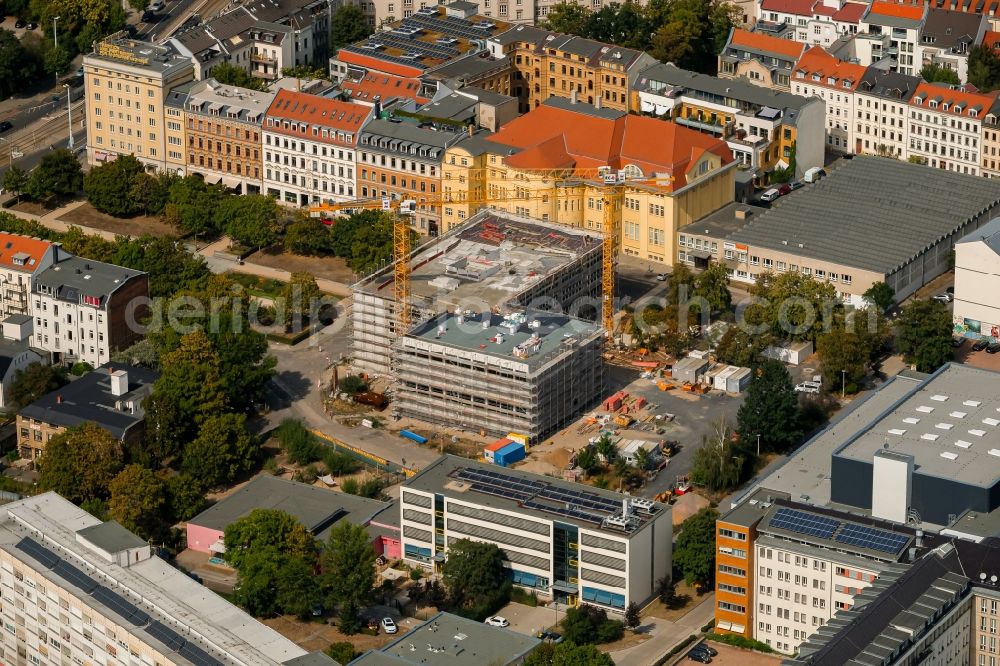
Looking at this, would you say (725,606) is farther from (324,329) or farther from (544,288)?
(324,329)

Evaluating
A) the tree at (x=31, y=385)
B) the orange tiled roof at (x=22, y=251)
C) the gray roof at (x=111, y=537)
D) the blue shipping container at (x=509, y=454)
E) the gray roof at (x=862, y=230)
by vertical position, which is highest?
the orange tiled roof at (x=22, y=251)

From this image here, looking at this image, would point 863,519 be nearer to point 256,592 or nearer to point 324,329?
point 256,592

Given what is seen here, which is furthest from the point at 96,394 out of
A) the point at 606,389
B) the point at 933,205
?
the point at 933,205

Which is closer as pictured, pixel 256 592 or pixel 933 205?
pixel 256 592

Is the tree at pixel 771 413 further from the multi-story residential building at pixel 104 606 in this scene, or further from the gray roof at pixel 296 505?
the multi-story residential building at pixel 104 606

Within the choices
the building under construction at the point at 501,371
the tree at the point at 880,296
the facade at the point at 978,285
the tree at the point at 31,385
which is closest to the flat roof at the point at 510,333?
the building under construction at the point at 501,371

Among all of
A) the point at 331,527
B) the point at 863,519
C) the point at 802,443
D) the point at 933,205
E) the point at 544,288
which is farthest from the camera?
the point at 933,205

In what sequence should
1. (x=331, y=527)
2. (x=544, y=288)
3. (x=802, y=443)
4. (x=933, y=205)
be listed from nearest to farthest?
(x=331, y=527) → (x=802, y=443) → (x=544, y=288) → (x=933, y=205)
